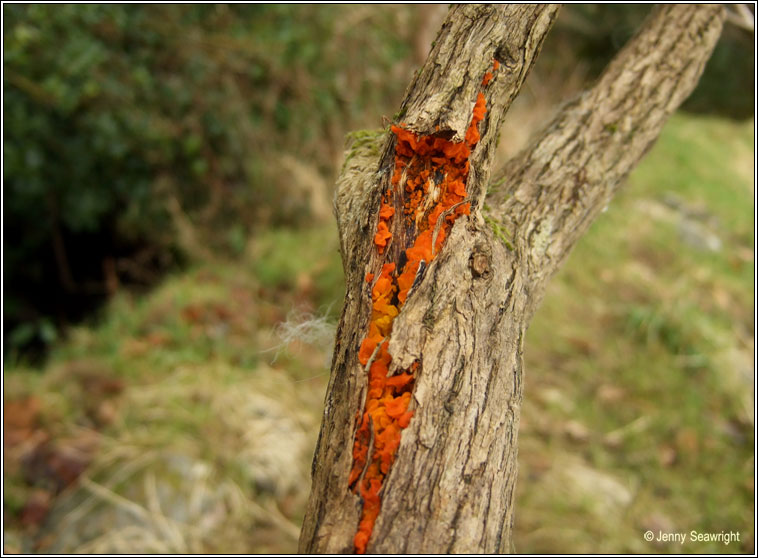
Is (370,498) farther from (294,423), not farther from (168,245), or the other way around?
(168,245)

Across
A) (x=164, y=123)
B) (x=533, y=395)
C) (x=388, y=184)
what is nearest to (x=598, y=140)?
(x=388, y=184)

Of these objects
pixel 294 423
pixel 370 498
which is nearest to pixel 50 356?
pixel 294 423

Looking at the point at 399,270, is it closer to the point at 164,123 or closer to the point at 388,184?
the point at 388,184

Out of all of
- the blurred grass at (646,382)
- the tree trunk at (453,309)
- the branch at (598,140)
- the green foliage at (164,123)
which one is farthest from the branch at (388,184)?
the green foliage at (164,123)

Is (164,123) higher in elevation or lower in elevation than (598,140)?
higher

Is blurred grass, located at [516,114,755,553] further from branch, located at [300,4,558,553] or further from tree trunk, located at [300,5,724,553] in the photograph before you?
branch, located at [300,4,558,553]

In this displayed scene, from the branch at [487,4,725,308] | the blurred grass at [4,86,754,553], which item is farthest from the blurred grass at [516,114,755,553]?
the branch at [487,4,725,308]

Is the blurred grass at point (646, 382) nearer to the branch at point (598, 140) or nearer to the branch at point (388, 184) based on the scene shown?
the branch at point (598, 140)
